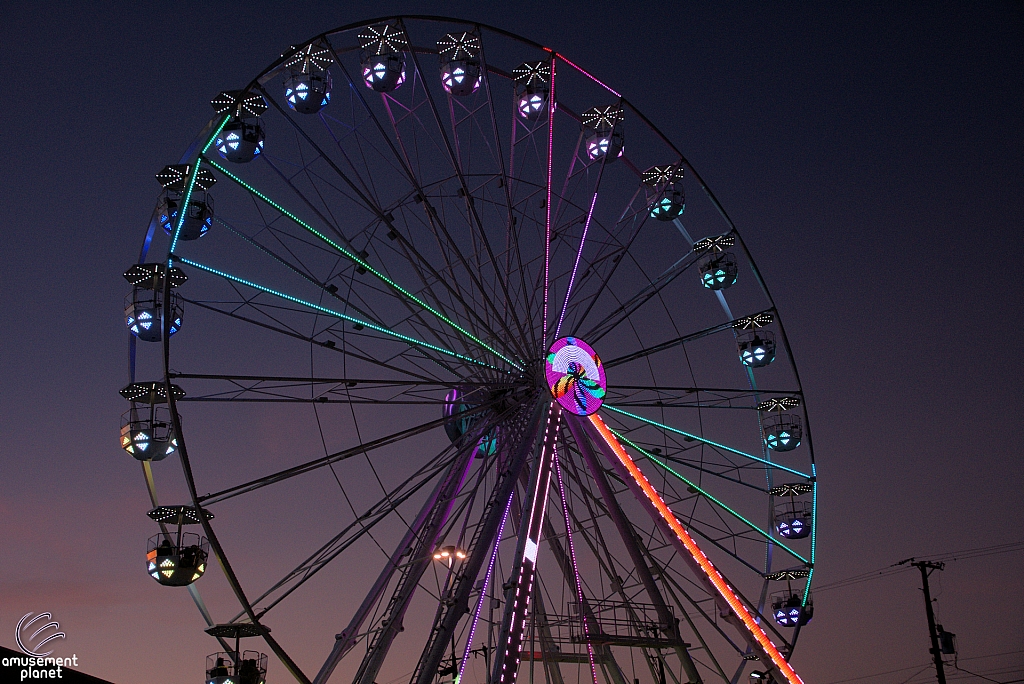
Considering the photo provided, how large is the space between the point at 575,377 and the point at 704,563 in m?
3.33

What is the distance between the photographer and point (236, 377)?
1341 centimetres

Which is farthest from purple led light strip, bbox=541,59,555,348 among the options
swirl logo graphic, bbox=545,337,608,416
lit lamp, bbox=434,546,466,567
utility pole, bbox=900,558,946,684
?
utility pole, bbox=900,558,946,684

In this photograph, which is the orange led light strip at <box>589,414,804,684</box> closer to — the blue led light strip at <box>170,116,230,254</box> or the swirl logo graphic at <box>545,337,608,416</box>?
the swirl logo graphic at <box>545,337,608,416</box>

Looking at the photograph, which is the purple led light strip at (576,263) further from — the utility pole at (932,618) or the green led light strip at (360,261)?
the utility pole at (932,618)

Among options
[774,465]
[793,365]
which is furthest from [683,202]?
[774,465]

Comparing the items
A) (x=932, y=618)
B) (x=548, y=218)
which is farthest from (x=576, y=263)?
(x=932, y=618)

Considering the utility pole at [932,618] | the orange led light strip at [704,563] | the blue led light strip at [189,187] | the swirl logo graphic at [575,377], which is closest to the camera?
the blue led light strip at [189,187]

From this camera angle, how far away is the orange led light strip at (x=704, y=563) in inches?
535

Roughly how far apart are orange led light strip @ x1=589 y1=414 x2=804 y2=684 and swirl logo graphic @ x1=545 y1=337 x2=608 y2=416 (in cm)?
29

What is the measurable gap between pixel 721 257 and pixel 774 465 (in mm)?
4214

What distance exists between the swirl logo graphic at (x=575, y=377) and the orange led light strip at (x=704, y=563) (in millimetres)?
294

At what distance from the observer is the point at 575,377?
15188 mm

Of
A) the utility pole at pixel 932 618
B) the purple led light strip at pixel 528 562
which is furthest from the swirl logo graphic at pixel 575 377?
the utility pole at pixel 932 618

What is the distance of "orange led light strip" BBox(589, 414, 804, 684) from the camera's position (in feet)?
44.6
